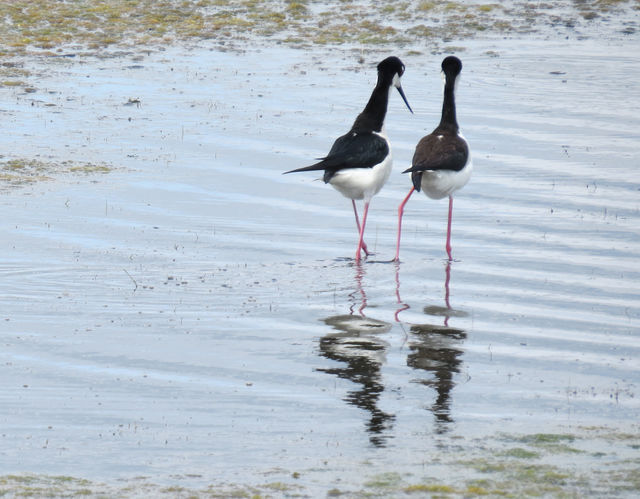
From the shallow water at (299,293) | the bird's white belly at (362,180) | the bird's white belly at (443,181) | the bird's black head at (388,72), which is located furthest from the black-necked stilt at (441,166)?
the bird's black head at (388,72)

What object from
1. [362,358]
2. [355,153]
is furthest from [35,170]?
[362,358]

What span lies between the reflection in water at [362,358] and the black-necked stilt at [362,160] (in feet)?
6.31

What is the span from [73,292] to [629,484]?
5138 mm

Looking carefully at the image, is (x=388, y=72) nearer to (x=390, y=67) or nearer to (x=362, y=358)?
(x=390, y=67)

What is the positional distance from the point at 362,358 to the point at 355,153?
3.55 m

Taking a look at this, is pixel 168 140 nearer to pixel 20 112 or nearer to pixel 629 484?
pixel 20 112

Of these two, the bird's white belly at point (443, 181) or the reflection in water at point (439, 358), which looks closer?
the reflection in water at point (439, 358)

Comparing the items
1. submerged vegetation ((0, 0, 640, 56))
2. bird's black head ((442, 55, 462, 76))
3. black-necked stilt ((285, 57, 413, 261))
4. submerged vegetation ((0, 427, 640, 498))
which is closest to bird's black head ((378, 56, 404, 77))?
black-necked stilt ((285, 57, 413, 261))

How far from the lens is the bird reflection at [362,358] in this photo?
7141 mm

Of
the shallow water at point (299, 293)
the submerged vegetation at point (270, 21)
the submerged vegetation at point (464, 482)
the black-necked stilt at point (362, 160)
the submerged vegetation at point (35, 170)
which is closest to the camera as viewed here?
the submerged vegetation at point (464, 482)

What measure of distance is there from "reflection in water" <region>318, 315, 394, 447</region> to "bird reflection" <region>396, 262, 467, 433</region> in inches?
9.4

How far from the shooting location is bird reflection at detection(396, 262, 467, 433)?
7.43 m

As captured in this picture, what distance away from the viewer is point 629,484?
6.06 meters

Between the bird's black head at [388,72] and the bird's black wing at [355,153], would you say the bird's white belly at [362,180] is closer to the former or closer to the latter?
the bird's black wing at [355,153]
